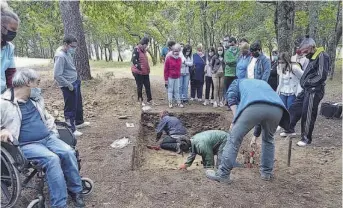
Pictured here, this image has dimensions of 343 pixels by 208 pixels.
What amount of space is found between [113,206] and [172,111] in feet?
17.2

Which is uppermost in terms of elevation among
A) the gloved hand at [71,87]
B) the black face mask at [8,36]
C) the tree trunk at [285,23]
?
the tree trunk at [285,23]

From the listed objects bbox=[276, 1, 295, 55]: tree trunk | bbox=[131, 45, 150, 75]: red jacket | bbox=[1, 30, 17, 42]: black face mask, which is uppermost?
bbox=[276, 1, 295, 55]: tree trunk

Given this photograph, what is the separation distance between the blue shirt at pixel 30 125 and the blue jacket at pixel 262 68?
15.4 ft

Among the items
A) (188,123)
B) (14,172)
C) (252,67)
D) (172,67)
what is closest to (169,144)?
(188,123)

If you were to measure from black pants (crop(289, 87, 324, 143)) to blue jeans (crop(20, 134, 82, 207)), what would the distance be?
4253mm

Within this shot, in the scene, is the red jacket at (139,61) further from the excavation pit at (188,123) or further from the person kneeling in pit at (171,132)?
the person kneeling in pit at (171,132)

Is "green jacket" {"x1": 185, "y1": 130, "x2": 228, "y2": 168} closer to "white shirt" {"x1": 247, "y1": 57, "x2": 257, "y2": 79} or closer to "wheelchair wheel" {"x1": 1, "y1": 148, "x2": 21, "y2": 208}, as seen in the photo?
"white shirt" {"x1": 247, "y1": 57, "x2": 257, "y2": 79}

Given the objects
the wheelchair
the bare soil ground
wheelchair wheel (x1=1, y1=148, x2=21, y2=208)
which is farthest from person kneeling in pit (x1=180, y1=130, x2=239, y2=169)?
wheelchair wheel (x1=1, y1=148, x2=21, y2=208)

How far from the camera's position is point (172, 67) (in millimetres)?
8617

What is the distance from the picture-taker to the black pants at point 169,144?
7.54 metres

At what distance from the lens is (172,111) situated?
8938 mm

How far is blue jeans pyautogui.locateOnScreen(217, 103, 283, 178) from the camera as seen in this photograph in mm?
3992

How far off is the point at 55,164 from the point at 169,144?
4.43 m

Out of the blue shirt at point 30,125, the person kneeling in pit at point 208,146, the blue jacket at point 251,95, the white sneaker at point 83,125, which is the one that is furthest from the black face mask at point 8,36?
the white sneaker at point 83,125
